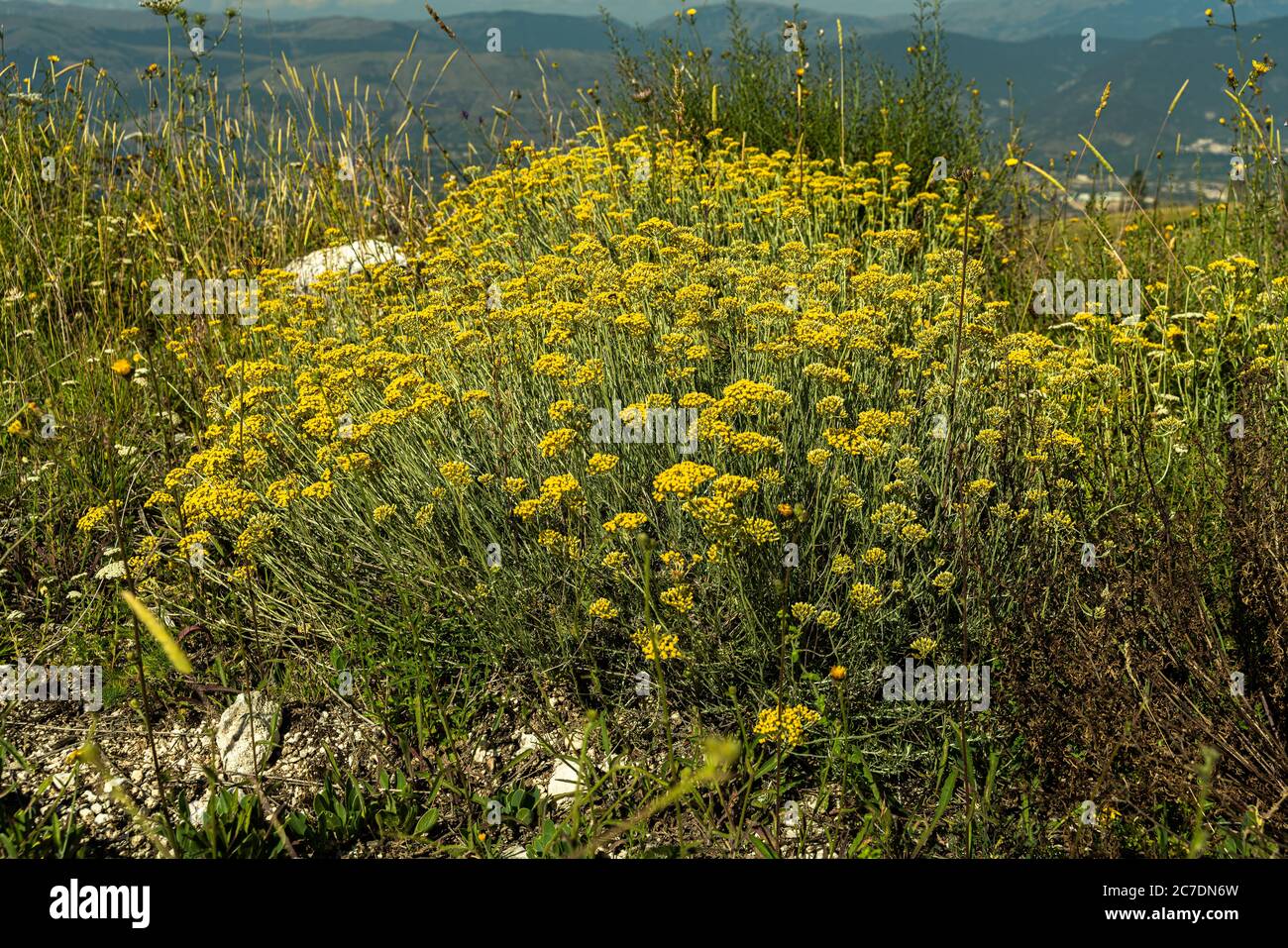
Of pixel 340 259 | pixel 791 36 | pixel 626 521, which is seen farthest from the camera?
pixel 340 259

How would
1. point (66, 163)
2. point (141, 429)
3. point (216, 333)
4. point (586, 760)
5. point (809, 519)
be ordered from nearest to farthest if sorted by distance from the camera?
point (586, 760) < point (809, 519) < point (141, 429) < point (216, 333) < point (66, 163)

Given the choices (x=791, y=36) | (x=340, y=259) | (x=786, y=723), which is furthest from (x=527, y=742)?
(x=340, y=259)

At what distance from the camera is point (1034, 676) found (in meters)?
2.49

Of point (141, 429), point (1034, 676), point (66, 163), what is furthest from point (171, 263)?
point (1034, 676)

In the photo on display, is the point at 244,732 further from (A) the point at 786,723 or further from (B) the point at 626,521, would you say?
(A) the point at 786,723

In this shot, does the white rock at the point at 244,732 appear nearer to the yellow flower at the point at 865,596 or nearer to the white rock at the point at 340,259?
the yellow flower at the point at 865,596

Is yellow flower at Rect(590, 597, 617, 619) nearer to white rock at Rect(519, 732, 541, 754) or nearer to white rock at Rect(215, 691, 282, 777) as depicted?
white rock at Rect(519, 732, 541, 754)

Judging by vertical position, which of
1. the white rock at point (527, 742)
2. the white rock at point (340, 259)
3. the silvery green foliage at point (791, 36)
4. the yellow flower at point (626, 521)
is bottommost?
the white rock at point (527, 742)

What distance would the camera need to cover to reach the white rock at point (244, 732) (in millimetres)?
2932

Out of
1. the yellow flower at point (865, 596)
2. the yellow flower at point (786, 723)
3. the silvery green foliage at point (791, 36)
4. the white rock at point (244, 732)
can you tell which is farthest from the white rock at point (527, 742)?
the silvery green foliage at point (791, 36)

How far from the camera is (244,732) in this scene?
306 centimetres

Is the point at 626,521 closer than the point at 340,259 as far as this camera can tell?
Yes

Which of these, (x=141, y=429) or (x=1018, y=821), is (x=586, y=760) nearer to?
(x=1018, y=821)
